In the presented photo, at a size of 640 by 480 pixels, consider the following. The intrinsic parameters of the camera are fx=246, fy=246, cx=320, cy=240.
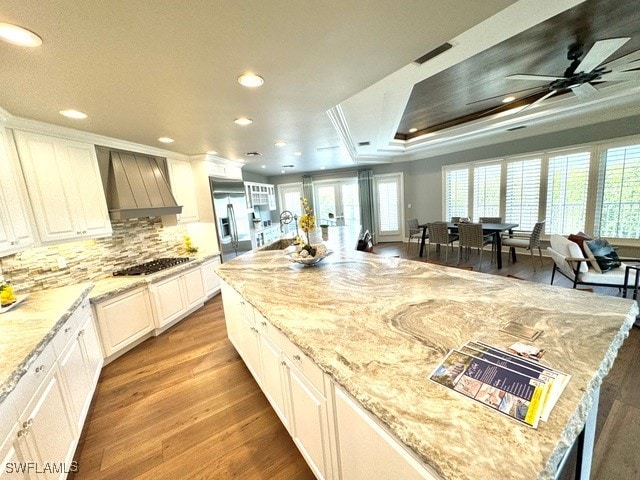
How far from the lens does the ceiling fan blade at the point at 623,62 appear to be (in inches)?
84.1

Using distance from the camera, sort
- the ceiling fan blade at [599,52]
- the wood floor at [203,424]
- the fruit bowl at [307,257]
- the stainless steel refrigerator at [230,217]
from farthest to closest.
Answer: the stainless steel refrigerator at [230,217] → the fruit bowl at [307,257] → the ceiling fan blade at [599,52] → the wood floor at [203,424]

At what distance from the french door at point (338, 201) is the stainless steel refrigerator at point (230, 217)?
142 inches

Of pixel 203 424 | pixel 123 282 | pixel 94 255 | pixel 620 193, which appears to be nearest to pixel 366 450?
pixel 203 424


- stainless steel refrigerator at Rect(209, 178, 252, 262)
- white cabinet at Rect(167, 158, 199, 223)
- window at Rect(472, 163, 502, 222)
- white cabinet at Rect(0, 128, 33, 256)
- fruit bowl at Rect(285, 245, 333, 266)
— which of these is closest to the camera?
white cabinet at Rect(0, 128, 33, 256)

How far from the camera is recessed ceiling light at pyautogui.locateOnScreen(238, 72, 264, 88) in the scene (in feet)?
5.66

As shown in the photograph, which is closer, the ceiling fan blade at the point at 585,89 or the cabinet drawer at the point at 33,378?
the cabinet drawer at the point at 33,378

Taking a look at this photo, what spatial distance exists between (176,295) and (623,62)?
5402 mm

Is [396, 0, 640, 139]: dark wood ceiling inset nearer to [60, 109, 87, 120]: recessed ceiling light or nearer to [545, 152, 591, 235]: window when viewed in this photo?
[545, 152, 591, 235]: window

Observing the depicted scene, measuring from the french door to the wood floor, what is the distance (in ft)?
20.2

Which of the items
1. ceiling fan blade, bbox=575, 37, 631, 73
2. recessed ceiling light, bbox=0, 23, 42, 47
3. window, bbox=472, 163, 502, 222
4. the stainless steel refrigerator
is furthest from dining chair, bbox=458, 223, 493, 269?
recessed ceiling light, bbox=0, 23, 42, 47

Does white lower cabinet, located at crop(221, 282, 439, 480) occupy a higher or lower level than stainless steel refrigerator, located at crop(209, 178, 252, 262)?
lower

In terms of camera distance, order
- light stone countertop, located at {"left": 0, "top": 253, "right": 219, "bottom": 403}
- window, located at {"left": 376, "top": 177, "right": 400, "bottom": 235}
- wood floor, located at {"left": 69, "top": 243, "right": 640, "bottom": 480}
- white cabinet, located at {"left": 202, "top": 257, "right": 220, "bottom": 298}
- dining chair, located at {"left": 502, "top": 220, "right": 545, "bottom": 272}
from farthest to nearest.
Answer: window, located at {"left": 376, "top": 177, "right": 400, "bottom": 235}, dining chair, located at {"left": 502, "top": 220, "right": 545, "bottom": 272}, white cabinet, located at {"left": 202, "top": 257, "right": 220, "bottom": 298}, wood floor, located at {"left": 69, "top": 243, "right": 640, "bottom": 480}, light stone countertop, located at {"left": 0, "top": 253, "right": 219, "bottom": 403}

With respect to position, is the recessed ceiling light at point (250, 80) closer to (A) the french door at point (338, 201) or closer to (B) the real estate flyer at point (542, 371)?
(B) the real estate flyer at point (542, 371)

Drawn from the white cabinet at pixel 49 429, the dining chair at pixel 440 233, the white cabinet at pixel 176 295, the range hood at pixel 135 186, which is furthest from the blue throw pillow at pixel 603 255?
the range hood at pixel 135 186
